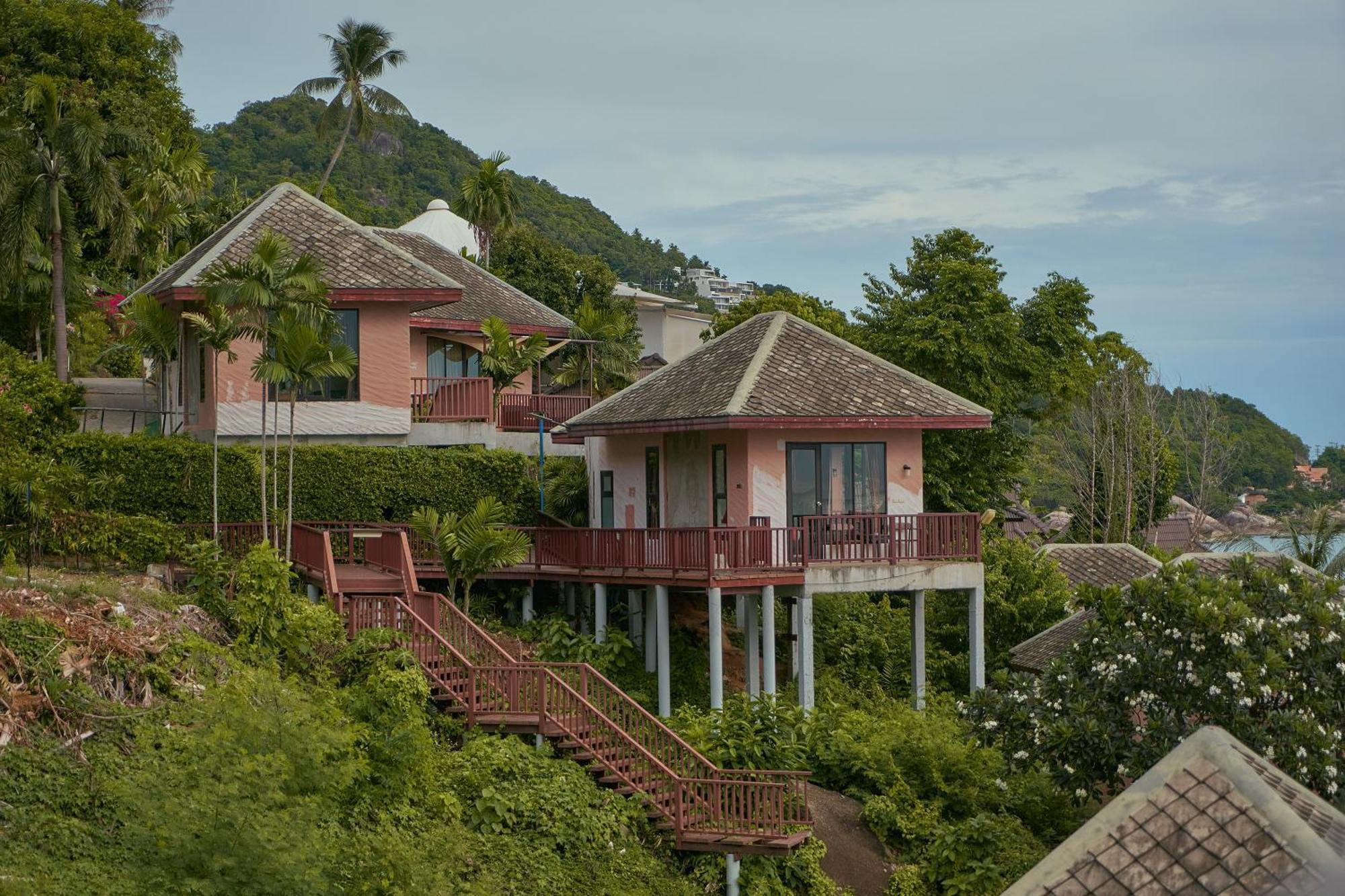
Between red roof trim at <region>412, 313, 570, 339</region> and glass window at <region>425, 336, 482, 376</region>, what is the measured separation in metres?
0.66

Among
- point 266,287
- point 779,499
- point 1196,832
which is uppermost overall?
point 266,287

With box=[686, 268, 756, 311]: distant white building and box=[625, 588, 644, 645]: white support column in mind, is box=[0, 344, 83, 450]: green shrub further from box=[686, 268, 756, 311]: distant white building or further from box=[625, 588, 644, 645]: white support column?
box=[686, 268, 756, 311]: distant white building

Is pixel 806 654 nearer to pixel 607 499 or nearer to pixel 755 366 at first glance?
pixel 755 366

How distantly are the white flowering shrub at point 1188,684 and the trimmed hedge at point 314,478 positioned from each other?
42.2 feet

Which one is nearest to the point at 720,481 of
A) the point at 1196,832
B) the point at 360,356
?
the point at 360,356

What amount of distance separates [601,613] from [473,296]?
14.2 m

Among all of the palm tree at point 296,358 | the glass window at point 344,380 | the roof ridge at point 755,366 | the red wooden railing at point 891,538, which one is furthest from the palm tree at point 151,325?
the red wooden railing at point 891,538

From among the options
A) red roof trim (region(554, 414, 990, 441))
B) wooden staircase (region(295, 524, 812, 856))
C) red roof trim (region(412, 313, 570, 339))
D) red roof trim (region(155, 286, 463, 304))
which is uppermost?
red roof trim (region(155, 286, 463, 304))

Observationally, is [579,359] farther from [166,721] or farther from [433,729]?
[166,721]

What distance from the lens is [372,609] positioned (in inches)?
1039

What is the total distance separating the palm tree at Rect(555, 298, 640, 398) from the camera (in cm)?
4578

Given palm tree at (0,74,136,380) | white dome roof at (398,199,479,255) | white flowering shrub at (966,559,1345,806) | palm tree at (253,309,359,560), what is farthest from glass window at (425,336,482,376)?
white flowering shrub at (966,559,1345,806)

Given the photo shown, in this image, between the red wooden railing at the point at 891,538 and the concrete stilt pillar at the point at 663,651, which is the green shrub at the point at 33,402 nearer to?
the concrete stilt pillar at the point at 663,651

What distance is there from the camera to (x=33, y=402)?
1316 inches
